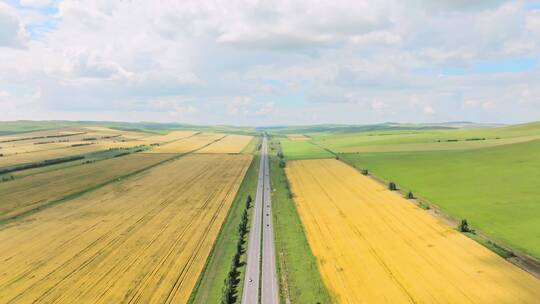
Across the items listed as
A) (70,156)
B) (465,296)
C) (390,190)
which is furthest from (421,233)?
(70,156)

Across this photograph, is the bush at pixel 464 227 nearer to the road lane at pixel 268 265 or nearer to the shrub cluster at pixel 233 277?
the road lane at pixel 268 265

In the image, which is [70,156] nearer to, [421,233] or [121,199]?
[121,199]

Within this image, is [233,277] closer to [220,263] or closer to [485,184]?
[220,263]

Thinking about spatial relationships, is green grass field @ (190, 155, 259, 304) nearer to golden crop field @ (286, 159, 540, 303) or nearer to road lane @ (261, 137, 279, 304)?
road lane @ (261, 137, 279, 304)

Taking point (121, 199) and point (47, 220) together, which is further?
point (121, 199)

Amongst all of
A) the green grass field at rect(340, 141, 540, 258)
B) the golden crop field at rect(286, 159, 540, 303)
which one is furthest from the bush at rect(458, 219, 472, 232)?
the green grass field at rect(340, 141, 540, 258)

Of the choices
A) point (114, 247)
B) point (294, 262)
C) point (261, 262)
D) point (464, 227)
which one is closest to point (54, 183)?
point (114, 247)
